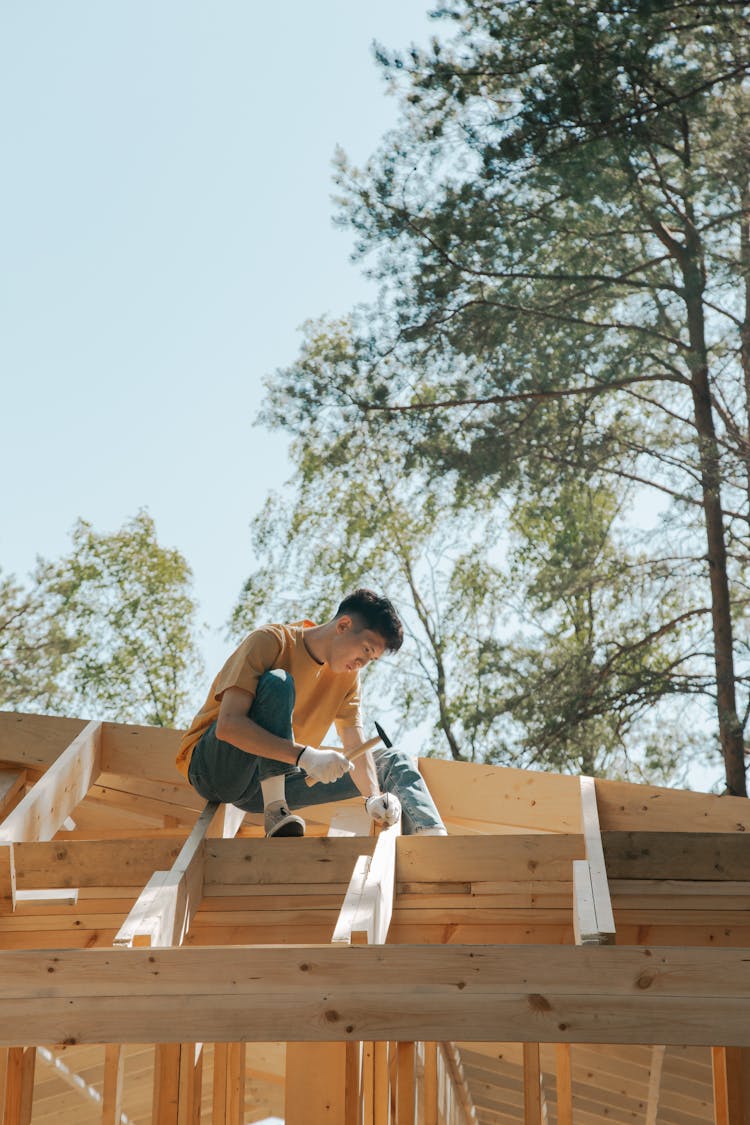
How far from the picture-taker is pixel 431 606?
55.7 feet

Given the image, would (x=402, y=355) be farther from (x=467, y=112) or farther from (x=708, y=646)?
(x=708, y=646)

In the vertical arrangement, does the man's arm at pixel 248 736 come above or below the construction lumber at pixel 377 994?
above

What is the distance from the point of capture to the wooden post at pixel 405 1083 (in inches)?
114

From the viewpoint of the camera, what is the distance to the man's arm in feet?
12.3

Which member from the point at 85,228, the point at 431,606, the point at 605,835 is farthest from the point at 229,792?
the point at 85,228

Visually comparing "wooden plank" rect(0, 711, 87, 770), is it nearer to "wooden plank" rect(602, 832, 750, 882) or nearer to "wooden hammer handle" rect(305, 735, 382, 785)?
"wooden hammer handle" rect(305, 735, 382, 785)

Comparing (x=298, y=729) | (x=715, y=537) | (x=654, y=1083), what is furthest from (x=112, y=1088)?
(x=715, y=537)

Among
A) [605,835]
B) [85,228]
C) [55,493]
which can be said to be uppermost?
[85,228]

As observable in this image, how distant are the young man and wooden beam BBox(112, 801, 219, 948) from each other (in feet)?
0.91

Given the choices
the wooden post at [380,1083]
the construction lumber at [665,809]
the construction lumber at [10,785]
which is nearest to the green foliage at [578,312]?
the construction lumber at [665,809]

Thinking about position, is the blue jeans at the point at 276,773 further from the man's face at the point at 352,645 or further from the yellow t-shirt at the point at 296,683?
the man's face at the point at 352,645

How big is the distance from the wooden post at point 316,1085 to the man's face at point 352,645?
1.28 m

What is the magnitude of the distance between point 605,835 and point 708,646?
9256mm

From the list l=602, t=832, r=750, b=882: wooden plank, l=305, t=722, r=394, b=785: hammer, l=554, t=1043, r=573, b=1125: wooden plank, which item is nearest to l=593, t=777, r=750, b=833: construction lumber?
l=602, t=832, r=750, b=882: wooden plank
